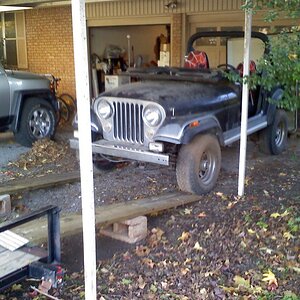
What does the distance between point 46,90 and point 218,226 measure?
5701 mm

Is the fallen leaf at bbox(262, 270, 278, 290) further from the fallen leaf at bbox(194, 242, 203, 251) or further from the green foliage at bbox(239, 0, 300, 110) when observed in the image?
the green foliage at bbox(239, 0, 300, 110)

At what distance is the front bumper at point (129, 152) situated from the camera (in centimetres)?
573

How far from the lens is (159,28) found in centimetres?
1712

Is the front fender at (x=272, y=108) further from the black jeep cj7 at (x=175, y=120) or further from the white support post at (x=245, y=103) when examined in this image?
the white support post at (x=245, y=103)

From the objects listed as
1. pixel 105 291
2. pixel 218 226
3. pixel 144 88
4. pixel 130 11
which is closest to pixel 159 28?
pixel 130 11

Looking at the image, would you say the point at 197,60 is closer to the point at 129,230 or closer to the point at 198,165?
the point at 198,165

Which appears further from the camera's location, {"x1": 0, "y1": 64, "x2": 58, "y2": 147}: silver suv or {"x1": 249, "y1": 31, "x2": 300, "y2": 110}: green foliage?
{"x1": 0, "y1": 64, "x2": 58, "y2": 147}: silver suv

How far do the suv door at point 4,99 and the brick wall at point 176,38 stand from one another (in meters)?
4.74

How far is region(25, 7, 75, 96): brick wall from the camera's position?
14227 millimetres

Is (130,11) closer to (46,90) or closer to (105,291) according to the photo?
(46,90)

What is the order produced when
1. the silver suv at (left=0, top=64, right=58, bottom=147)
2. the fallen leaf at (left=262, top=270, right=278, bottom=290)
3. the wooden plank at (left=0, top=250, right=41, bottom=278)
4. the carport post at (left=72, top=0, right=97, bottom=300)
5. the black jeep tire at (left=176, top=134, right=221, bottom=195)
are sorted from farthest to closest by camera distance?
the silver suv at (left=0, top=64, right=58, bottom=147) < the black jeep tire at (left=176, top=134, right=221, bottom=195) < the fallen leaf at (left=262, top=270, right=278, bottom=290) < the wooden plank at (left=0, top=250, right=41, bottom=278) < the carport post at (left=72, top=0, right=97, bottom=300)

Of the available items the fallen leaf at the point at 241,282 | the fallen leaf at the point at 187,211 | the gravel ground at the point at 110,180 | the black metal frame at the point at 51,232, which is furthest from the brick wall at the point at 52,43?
the fallen leaf at the point at 241,282

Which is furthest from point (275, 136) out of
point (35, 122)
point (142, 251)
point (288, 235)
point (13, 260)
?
point (13, 260)

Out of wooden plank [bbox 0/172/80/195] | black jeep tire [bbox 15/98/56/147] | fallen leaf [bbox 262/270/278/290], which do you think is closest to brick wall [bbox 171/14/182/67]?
black jeep tire [bbox 15/98/56/147]
